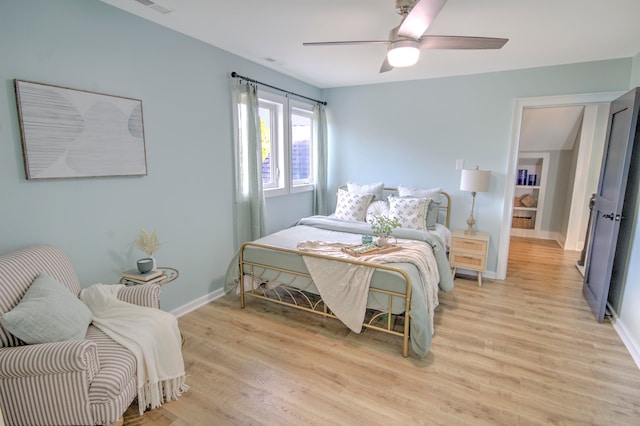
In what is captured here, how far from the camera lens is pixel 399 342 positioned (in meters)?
2.62

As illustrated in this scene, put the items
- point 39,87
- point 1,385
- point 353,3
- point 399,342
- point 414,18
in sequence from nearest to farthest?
point 1,385 < point 414,18 < point 39,87 < point 353,3 < point 399,342

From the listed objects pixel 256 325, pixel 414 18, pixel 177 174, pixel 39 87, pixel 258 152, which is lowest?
pixel 256 325

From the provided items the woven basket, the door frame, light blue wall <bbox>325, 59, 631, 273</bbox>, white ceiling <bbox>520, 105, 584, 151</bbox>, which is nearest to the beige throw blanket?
the door frame

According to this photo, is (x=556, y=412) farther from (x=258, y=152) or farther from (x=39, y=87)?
(x=39, y=87)

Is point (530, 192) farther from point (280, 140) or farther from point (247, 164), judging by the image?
point (247, 164)

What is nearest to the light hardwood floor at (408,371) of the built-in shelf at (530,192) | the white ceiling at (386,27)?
the white ceiling at (386,27)

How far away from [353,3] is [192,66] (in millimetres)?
1574

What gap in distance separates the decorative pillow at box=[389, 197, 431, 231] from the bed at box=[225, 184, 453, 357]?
0.01 m

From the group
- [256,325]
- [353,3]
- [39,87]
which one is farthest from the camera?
[256,325]

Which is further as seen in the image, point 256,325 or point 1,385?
point 256,325

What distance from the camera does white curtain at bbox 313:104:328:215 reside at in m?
4.77

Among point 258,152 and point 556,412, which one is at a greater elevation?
point 258,152

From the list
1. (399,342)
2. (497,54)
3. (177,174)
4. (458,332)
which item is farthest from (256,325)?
(497,54)

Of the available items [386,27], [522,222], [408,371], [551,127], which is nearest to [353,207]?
[386,27]
